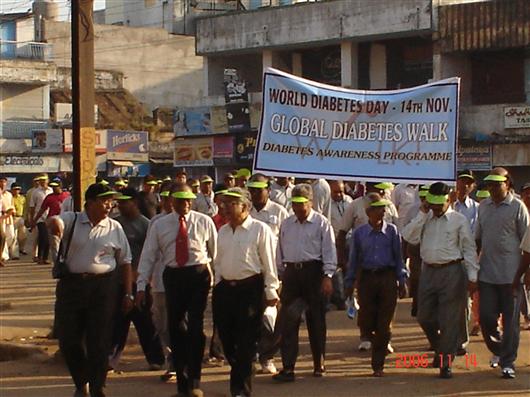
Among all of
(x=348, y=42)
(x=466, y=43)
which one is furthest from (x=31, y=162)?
(x=466, y=43)

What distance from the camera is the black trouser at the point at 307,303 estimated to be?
973 cm

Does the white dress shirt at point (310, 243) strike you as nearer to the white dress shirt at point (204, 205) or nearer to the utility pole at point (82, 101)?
the utility pole at point (82, 101)

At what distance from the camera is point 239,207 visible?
8.89 meters

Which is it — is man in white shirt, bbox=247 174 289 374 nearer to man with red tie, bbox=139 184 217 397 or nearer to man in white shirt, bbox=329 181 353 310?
man with red tie, bbox=139 184 217 397

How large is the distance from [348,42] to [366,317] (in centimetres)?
2570

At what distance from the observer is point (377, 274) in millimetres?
9883

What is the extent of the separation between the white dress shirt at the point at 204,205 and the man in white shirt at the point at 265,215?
4339 millimetres

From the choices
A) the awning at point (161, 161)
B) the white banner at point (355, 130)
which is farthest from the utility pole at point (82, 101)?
the awning at point (161, 161)

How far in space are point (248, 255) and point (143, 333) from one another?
204cm

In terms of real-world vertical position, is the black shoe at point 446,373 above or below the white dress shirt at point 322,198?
below

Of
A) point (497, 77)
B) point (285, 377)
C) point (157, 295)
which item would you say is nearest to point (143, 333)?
point (157, 295)

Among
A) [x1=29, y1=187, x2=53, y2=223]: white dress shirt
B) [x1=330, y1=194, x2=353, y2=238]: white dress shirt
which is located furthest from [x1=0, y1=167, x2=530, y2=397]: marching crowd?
[x1=29, y1=187, x2=53, y2=223]: white dress shirt

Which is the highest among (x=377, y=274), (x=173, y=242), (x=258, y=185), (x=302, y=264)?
(x=258, y=185)

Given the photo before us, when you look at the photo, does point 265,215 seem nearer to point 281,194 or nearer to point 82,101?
point 82,101
